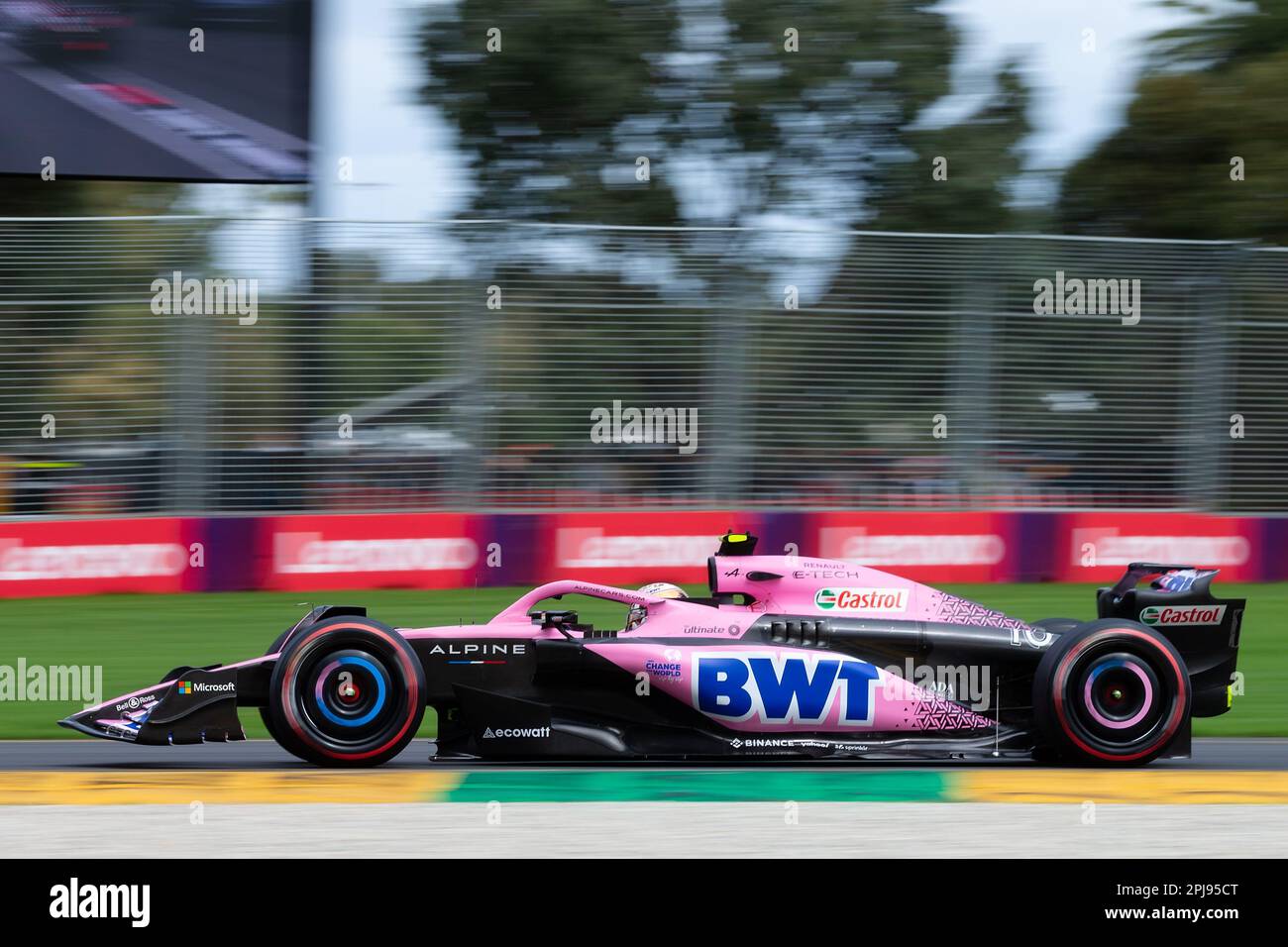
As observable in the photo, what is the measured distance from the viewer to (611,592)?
747 cm

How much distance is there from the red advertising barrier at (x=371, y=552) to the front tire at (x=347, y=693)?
19.0 ft

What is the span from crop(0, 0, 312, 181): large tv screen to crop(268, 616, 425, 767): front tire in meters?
9.89

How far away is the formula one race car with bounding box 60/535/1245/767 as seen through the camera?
7016 millimetres

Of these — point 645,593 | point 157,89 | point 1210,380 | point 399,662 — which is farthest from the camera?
point 157,89

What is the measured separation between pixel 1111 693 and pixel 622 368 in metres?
6.81

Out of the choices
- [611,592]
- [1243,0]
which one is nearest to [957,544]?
[611,592]

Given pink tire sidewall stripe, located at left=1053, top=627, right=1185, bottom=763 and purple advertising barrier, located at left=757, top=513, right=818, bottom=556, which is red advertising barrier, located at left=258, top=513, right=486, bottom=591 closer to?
purple advertising barrier, located at left=757, top=513, right=818, bottom=556

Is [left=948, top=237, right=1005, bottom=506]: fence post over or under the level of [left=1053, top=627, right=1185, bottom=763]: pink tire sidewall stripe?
over

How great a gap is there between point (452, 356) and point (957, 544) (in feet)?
14.8

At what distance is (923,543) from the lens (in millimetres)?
13633

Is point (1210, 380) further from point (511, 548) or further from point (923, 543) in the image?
point (511, 548)

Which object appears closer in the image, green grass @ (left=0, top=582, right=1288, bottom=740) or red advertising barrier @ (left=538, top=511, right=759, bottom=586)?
green grass @ (left=0, top=582, right=1288, bottom=740)

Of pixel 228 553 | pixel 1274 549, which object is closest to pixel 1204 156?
pixel 1274 549

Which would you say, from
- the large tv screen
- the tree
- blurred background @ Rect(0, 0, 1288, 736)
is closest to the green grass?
blurred background @ Rect(0, 0, 1288, 736)
